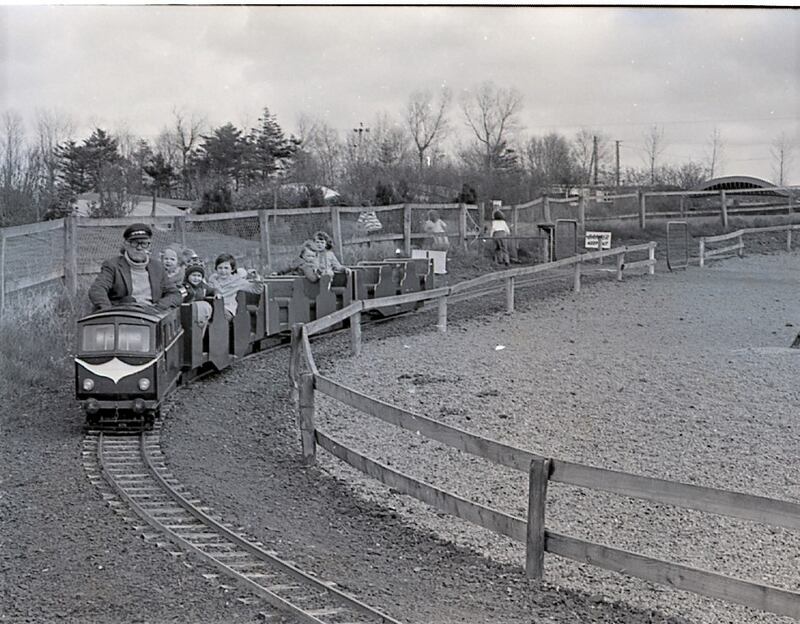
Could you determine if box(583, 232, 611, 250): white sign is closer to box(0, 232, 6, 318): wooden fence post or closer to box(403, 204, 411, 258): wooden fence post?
box(403, 204, 411, 258): wooden fence post

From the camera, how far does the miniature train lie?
7.54m

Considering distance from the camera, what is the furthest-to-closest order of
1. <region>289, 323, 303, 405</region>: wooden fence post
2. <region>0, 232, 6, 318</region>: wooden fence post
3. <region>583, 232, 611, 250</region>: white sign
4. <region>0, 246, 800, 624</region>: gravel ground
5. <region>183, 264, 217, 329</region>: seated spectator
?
<region>583, 232, 611, 250</region>: white sign, <region>183, 264, 217, 329</region>: seated spectator, <region>0, 232, 6, 318</region>: wooden fence post, <region>289, 323, 303, 405</region>: wooden fence post, <region>0, 246, 800, 624</region>: gravel ground

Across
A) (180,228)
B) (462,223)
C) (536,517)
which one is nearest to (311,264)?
(180,228)

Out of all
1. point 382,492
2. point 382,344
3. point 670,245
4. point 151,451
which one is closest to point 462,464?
point 382,492

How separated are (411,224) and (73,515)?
1497cm

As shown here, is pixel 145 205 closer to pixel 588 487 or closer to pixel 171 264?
pixel 171 264

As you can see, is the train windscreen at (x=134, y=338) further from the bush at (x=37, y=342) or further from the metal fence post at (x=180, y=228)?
the metal fence post at (x=180, y=228)

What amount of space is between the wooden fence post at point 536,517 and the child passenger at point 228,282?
21.1 feet

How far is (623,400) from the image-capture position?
965 centimetres

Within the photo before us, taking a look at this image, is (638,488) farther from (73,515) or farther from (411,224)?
(411,224)

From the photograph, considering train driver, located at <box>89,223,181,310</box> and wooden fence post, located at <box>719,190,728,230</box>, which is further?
wooden fence post, located at <box>719,190,728,230</box>

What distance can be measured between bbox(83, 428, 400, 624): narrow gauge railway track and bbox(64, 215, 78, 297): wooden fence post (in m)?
4.13

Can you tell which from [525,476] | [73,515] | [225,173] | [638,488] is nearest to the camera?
[638,488]

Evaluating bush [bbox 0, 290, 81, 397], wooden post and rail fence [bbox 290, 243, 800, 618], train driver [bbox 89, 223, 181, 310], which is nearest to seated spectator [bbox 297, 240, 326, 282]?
bush [bbox 0, 290, 81, 397]
